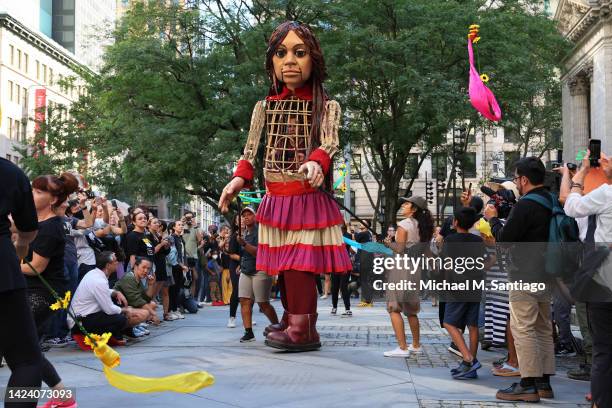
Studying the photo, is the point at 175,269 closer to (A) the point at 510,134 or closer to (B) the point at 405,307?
(B) the point at 405,307

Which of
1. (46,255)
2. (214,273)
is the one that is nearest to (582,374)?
(46,255)

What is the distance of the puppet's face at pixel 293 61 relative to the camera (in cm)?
907

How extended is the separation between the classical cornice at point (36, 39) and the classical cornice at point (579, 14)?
32.3 meters

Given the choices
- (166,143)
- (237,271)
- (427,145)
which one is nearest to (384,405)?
(237,271)

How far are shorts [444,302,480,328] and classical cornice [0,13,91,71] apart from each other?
54.9 metres

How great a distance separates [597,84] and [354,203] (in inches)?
1170

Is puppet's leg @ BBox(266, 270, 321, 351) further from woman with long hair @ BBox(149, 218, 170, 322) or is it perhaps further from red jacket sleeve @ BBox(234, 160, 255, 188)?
woman with long hair @ BBox(149, 218, 170, 322)

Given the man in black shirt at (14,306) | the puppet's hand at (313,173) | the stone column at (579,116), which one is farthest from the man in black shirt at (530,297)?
the stone column at (579,116)

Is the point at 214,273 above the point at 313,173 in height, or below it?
below

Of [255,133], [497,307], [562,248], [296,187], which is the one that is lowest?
[497,307]

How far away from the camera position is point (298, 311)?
350 inches

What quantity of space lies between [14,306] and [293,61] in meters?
5.12

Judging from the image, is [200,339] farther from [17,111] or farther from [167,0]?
[17,111]

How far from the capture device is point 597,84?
42.4 metres
